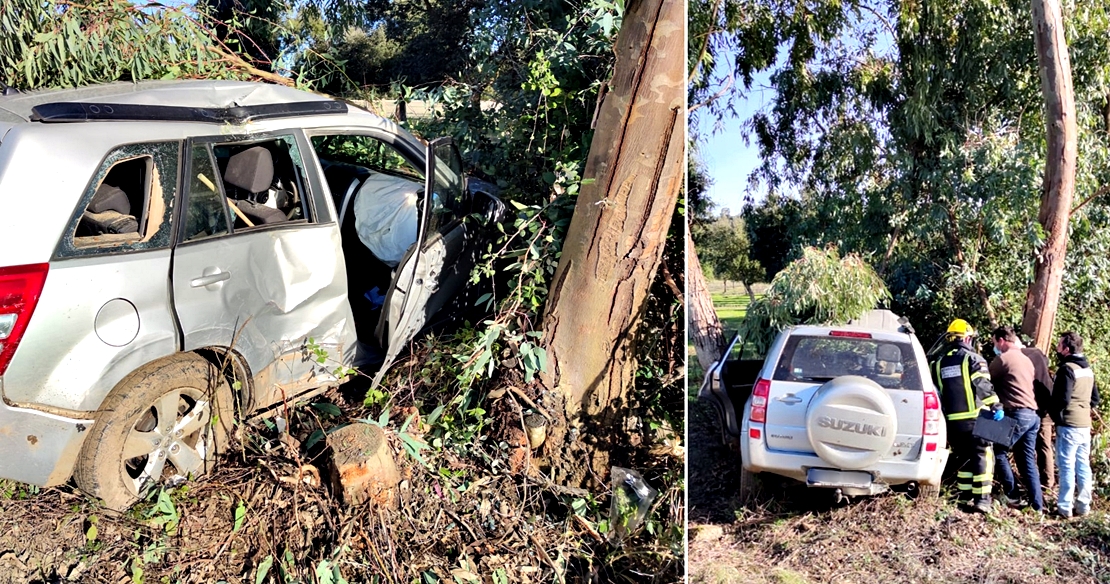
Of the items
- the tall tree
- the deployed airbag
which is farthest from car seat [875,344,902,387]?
the deployed airbag

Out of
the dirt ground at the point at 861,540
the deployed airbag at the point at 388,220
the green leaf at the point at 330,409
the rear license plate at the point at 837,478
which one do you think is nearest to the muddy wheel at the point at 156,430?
the green leaf at the point at 330,409

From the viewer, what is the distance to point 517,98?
480 cm

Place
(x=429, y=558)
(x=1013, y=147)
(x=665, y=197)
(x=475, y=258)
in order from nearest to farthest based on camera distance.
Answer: (x=1013, y=147) → (x=665, y=197) → (x=429, y=558) → (x=475, y=258)

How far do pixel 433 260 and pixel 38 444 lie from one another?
1892 mm

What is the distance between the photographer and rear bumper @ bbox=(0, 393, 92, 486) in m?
2.78

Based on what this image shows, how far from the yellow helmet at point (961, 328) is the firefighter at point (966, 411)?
0.03 m

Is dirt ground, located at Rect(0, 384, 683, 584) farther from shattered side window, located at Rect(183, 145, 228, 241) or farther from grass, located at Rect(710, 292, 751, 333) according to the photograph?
grass, located at Rect(710, 292, 751, 333)

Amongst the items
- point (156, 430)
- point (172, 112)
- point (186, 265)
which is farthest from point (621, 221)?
point (156, 430)

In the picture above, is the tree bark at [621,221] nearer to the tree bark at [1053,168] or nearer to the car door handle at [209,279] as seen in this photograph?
the tree bark at [1053,168]

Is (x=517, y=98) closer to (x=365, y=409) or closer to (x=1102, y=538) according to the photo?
(x=365, y=409)

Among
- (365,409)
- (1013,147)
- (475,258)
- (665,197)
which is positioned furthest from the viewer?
(475,258)

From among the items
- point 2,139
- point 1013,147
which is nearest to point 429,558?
point 2,139

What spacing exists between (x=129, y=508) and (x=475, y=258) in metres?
2.08

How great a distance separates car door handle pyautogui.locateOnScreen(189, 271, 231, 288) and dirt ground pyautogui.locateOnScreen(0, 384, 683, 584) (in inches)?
28.4
